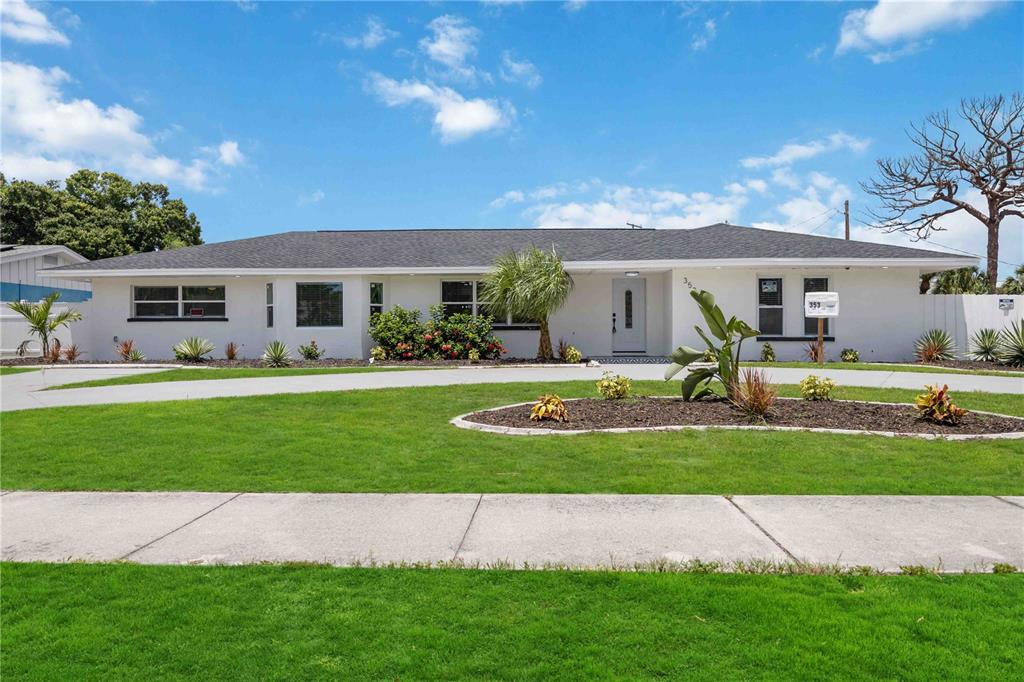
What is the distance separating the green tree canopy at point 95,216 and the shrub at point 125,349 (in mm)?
→ 22929

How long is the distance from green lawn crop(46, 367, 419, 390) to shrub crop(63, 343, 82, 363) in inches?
234

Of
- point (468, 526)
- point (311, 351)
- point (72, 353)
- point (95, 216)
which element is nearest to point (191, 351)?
point (311, 351)

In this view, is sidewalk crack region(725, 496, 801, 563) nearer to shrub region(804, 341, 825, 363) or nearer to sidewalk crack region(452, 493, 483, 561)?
sidewalk crack region(452, 493, 483, 561)

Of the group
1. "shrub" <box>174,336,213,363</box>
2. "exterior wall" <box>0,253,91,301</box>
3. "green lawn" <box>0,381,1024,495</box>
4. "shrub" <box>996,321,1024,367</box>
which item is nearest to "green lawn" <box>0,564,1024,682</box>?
"green lawn" <box>0,381,1024,495</box>

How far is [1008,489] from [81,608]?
730 centimetres

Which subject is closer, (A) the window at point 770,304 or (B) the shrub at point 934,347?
(B) the shrub at point 934,347

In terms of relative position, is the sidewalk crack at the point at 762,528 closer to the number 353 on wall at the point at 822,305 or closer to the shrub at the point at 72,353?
the number 353 on wall at the point at 822,305

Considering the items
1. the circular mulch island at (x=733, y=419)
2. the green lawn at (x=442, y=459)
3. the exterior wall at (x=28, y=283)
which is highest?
the exterior wall at (x=28, y=283)

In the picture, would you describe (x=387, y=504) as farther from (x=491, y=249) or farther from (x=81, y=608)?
(x=491, y=249)

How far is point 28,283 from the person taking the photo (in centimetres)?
2998

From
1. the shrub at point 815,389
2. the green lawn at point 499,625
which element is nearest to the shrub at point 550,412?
the shrub at point 815,389

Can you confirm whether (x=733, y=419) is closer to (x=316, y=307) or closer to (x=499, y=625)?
(x=499, y=625)

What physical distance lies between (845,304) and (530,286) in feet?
32.0

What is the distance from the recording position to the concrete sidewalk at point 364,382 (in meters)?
12.8
